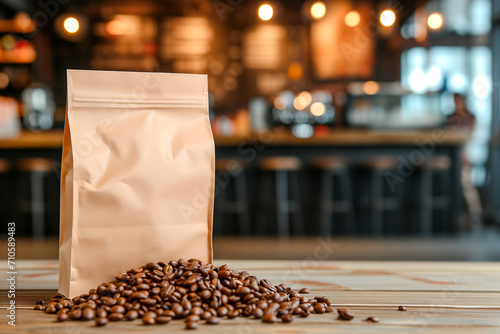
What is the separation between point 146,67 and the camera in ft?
21.0

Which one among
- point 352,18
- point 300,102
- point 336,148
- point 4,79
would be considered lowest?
point 336,148

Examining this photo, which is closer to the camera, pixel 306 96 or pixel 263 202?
pixel 263 202

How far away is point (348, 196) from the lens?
4.61 m

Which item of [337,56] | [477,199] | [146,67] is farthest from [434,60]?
[146,67]

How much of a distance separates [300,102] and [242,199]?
2354 mm

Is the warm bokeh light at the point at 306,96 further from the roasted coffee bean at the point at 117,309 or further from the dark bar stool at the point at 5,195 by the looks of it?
the roasted coffee bean at the point at 117,309

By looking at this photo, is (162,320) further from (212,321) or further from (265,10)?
(265,10)

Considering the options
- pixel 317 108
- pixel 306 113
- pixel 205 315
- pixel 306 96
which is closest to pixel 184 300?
pixel 205 315

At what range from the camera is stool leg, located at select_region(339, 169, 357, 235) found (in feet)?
15.1

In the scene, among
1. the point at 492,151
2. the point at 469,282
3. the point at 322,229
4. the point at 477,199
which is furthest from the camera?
the point at 477,199

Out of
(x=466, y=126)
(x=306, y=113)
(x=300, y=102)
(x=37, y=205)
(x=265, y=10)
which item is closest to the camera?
(x=265, y=10)

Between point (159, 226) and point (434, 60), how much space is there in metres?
6.74

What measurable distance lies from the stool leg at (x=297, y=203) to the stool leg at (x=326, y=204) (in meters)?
0.19

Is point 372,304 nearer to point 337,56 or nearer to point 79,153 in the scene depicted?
point 79,153
